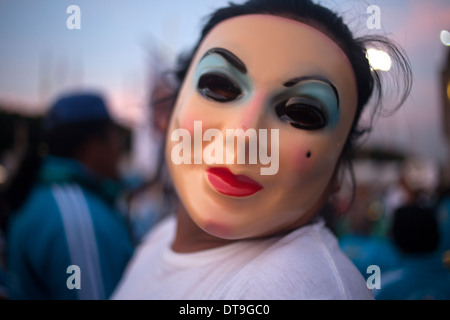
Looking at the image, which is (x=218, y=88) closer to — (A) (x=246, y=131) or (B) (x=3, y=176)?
(A) (x=246, y=131)

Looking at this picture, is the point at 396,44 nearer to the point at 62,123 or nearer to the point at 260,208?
the point at 260,208

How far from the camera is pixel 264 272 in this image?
768mm

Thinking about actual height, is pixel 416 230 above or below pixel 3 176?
below

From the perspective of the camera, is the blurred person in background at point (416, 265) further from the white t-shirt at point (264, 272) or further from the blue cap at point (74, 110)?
the blue cap at point (74, 110)

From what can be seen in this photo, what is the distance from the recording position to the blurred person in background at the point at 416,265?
101 cm

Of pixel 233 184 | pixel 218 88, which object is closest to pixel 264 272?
pixel 233 184

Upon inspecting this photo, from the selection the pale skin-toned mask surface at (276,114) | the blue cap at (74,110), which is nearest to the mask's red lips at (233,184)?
the pale skin-toned mask surface at (276,114)

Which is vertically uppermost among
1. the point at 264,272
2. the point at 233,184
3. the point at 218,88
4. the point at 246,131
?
the point at 218,88

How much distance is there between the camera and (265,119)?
78cm

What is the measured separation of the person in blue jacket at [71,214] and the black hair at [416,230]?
1151 millimetres

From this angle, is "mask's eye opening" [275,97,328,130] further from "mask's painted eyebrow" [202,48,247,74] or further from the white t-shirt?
the white t-shirt

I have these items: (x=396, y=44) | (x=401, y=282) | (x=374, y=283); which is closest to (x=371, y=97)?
(x=396, y=44)

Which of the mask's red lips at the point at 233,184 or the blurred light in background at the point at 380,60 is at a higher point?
the blurred light in background at the point at 380,60

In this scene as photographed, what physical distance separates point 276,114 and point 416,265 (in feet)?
3.15
